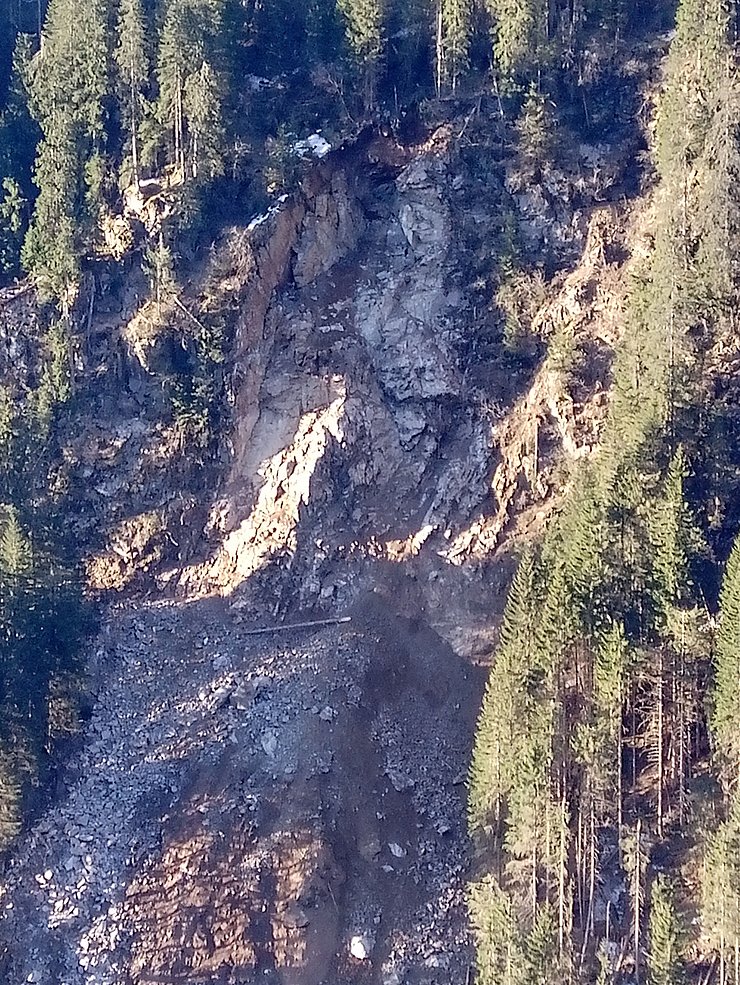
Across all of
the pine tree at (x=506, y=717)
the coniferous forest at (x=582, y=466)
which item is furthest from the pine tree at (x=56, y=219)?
the pine tree at (x=506, y=717)

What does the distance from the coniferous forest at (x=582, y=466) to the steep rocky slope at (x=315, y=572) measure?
81.6 inches

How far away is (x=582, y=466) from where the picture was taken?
40.1 metres

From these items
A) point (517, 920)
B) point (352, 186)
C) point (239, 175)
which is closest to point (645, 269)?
point (352, 186)

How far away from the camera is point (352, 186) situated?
49375 mm

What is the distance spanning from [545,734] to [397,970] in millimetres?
9719

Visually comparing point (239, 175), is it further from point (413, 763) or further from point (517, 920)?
point (517, 920)

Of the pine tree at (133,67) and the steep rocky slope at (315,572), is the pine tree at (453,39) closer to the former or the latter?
the steep rocky slope at (315,572)

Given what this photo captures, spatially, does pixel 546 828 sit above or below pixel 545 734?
below

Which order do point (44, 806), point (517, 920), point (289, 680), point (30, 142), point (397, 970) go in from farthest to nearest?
point (30, 142)
point (289, 680)
point (44, 806)
point (397, 970)
point (517, 920)

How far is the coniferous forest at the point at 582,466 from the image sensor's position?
107ft

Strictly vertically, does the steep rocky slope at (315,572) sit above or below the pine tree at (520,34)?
below

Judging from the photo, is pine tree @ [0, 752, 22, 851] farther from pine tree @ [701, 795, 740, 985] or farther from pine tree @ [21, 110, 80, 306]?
pine tree @ [701, 795, 740, 985]

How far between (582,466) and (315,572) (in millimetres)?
11979

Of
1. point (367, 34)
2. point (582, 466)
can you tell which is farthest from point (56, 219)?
point (582, 466)
